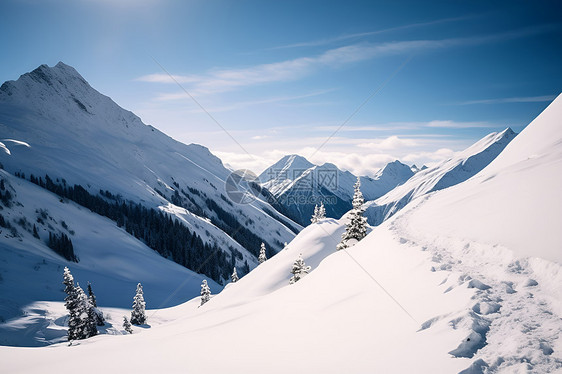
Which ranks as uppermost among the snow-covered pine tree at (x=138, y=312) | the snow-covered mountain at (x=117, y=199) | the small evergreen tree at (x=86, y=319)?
the snow-covered mountain at (x=117, y=199)

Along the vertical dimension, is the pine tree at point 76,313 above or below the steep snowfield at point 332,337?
below

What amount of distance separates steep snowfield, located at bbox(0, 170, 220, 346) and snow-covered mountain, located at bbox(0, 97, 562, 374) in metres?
36.8

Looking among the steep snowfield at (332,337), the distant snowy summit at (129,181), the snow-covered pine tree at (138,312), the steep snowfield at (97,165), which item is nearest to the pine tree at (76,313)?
the snow-covered pine tree at (138,312)

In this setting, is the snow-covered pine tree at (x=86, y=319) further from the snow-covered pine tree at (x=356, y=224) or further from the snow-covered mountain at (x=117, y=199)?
the snow-covered mountain at (x=117, y=199)

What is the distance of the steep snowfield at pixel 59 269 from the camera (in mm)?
34844

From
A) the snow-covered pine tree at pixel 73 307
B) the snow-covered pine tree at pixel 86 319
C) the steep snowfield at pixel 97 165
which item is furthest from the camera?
the steep snowfield at pixel 97 165

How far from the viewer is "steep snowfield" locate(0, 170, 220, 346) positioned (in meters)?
34.8

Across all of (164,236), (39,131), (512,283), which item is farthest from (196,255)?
(39,131)

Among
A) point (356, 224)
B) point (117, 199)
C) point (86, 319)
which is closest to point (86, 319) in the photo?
point (86, 319)

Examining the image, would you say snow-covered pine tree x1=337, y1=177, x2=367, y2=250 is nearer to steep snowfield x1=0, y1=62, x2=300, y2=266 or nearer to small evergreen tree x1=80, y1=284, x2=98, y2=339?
small evergreen tree x1=80, y1=284, x2=98, y2=339

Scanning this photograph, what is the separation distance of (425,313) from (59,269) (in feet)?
237

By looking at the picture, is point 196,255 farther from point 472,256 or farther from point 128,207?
point 472,256

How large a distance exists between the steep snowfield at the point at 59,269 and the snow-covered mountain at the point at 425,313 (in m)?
36.8

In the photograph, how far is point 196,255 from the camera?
9288 centimetres
